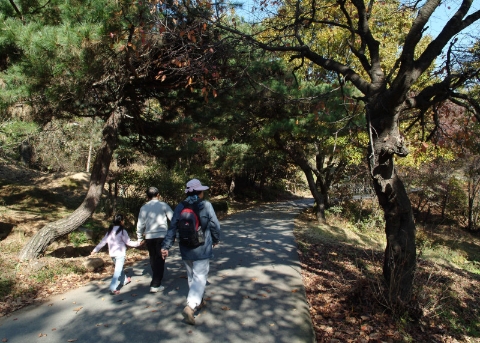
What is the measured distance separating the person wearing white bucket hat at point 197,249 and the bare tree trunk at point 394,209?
8.04 feet

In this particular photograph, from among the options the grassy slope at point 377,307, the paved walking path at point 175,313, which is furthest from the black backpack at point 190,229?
the grassy slope at point 377,307

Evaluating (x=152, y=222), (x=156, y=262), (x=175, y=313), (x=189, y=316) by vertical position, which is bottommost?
(x=175, y=313)

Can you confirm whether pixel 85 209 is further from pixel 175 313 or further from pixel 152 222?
pixel 175 313

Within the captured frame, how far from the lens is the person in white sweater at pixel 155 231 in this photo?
18.7 ft

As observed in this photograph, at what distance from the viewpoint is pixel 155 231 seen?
5730mm

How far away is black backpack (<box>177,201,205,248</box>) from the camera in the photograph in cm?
457

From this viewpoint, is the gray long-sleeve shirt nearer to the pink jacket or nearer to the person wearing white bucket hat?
the pink jacket

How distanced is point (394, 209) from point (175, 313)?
3.52 metres

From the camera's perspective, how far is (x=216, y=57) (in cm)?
611

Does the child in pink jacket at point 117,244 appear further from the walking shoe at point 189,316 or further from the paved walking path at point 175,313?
Result: the walking shoe at point 189,316

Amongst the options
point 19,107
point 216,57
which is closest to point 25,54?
point 19,107

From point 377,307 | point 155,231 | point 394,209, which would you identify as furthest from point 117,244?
point 394,209

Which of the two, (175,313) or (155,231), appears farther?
(155,231)

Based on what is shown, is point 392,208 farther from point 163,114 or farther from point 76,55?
point 163,114
